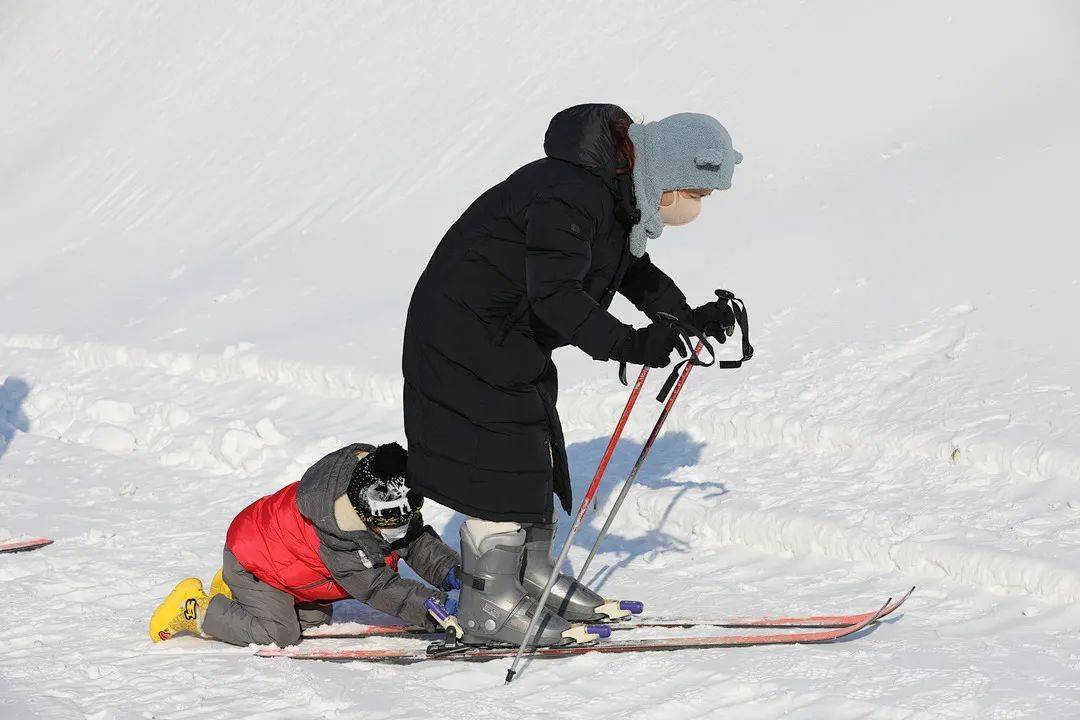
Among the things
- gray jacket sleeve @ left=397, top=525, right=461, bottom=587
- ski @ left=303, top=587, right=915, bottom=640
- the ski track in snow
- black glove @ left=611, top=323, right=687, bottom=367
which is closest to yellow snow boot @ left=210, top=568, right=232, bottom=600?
the ski track in snow

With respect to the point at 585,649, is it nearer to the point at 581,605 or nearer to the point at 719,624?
the point at 581,605

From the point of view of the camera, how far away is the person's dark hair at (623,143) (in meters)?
3.73

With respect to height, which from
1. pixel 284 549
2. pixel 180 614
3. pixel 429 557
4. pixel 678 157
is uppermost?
pixel 678 157

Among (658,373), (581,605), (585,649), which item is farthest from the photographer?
(658,373)

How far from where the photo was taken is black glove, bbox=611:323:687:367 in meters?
3.58

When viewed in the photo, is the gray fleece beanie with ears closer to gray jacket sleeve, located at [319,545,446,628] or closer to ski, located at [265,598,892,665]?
ski, located at [265,598,892,665]

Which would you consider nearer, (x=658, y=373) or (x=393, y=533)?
(x=393, y=533)

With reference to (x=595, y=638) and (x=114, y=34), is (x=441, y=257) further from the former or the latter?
(x=114, y=34)

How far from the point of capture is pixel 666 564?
503 centimetres

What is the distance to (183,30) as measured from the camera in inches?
762

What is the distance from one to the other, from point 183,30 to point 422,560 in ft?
55.1

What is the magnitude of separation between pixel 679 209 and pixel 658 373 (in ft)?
10.7

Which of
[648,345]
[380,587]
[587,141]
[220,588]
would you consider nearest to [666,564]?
[380,587]

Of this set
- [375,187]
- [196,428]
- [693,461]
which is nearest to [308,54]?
[375,187]
